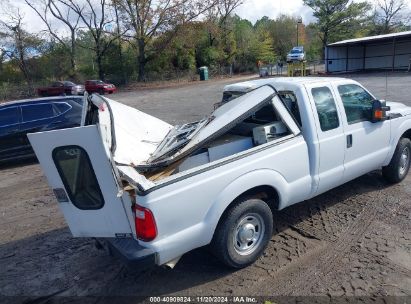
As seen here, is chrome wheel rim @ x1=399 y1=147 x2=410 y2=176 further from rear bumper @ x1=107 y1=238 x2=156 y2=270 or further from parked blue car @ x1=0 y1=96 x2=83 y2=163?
parked blue car @ x1=0 y1=96 x2=83 y2=163

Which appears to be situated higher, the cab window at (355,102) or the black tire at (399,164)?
the cab window at (355,102)

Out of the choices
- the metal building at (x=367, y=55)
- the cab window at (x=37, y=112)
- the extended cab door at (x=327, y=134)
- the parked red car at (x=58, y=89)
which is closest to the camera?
the extended cab door at (x=327, y=134)

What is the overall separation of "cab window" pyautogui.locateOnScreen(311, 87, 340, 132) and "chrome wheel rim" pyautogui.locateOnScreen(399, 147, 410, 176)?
1.86 m

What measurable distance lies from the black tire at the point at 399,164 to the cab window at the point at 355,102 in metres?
0.95

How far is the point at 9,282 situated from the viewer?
3639 millimetres

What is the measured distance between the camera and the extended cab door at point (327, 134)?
13.0ft

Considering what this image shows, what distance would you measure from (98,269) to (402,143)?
463cm

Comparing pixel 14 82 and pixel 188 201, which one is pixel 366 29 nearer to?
pixel 14 82

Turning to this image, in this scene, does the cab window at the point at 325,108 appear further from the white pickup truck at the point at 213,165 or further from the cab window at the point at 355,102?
the cab window at the point at 355,102

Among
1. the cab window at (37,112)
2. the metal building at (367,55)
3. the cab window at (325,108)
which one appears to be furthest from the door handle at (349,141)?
the metal building at (367,55)

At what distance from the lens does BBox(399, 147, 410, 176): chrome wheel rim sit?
17.3 ft

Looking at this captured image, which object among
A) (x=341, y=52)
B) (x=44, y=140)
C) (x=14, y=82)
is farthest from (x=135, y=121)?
(x=14, y=82)

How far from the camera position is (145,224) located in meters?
2.83

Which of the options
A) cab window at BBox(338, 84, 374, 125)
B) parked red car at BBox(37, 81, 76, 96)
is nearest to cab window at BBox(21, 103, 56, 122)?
cab window at BBox(338, 84, 374, 125)
